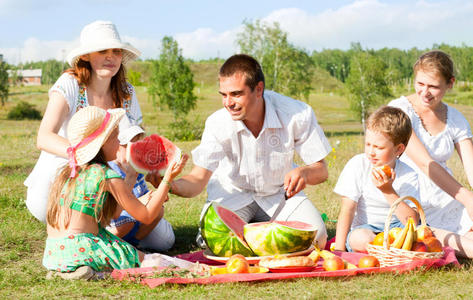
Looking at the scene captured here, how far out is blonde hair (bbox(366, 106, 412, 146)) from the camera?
16.8ft

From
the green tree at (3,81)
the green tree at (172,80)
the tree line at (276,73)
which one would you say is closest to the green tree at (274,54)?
the tree line at (276,73)

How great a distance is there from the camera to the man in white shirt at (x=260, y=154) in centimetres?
557

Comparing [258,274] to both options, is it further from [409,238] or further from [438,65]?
[438,65]

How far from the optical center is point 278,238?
16.0 feet

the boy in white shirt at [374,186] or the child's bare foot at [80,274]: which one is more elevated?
the boy in white shirt at [374,186]

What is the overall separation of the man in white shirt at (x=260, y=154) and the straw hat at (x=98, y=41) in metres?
1.16

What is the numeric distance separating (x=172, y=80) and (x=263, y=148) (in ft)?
82.7

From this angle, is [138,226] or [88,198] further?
[138,226]

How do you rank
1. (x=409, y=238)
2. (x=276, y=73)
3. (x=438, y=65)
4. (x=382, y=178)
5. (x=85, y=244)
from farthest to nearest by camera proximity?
1. (x=276, y=73)
2. (x=438, y=65)
3. (x=382, y=178)
4. (x=409, y=238)
5. (x=85, y=244)

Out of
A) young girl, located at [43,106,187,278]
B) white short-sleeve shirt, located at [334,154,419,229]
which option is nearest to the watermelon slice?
young girl, located at [43,106,187,278]

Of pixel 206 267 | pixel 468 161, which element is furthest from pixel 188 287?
pixel 468 161

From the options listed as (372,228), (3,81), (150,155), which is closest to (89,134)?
(150,155)

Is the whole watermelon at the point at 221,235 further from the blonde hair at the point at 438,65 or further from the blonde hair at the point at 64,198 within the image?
the blonde hair at the point at 438,65

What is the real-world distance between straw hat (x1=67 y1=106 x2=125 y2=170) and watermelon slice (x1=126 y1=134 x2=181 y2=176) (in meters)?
0.41
